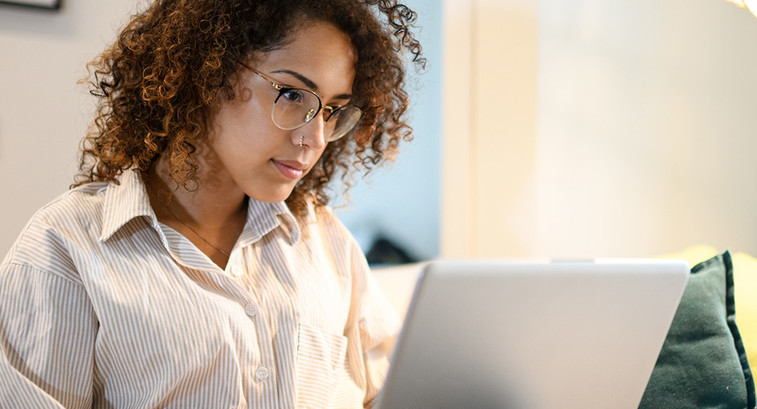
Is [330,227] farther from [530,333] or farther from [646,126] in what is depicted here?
[646,126]

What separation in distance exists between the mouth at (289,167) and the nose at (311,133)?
35 millimetres

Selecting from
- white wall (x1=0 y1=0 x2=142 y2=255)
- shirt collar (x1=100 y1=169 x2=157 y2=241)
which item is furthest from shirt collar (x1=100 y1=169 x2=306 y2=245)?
white wall (x1=0 y1=0 x2=142 y2=255)

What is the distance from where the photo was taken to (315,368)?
3.90 ft

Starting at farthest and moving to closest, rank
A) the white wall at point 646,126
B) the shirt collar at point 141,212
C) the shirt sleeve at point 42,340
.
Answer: the white wall at point 646,126 → the shirt collar at point 141,212 → the shirt sleeve at point 42,340

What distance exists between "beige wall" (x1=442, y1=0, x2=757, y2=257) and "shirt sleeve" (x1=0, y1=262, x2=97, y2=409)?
1.76 m

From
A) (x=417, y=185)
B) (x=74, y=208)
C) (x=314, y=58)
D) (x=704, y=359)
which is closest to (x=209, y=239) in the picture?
(x=74, y=208)

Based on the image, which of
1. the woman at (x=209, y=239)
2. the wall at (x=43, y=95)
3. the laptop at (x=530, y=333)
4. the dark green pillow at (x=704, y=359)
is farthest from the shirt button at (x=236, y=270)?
the dark green pillow at (x=704, y=359)

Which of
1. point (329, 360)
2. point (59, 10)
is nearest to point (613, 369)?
point (329, 360)

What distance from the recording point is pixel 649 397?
1233mm

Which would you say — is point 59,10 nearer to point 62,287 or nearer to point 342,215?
point 62,287

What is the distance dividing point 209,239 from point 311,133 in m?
0.26

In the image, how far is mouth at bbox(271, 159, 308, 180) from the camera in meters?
1.16

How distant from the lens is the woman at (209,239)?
0.99 metres

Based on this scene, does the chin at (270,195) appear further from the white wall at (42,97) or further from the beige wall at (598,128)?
the beige wall at (598,128)
